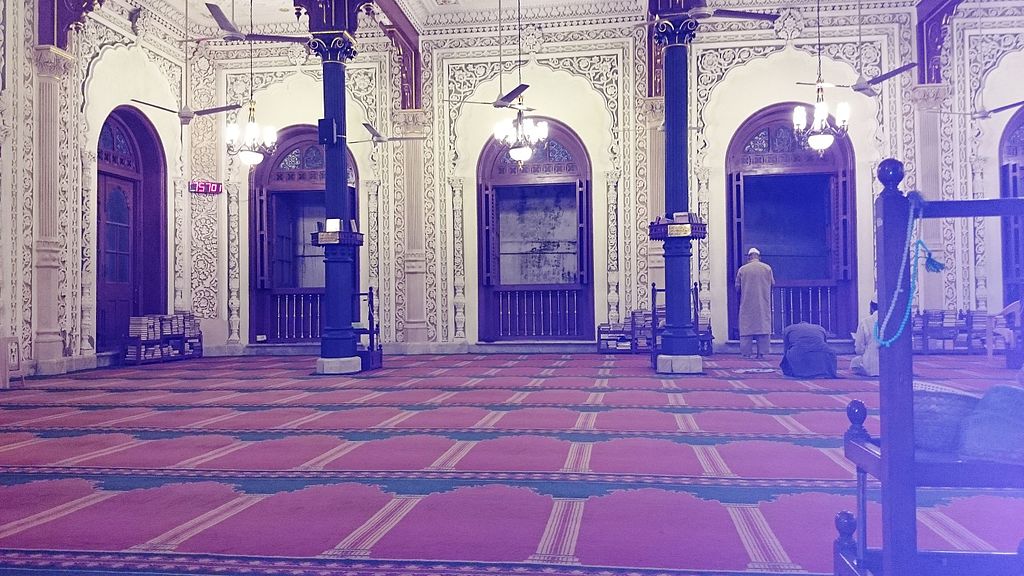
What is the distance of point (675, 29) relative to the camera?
6.93m

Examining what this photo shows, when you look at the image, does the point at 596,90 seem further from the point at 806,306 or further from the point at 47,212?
the point at 47,212

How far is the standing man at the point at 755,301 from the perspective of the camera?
8.30 meters

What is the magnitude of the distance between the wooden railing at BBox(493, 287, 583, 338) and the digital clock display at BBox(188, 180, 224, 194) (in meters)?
3.86

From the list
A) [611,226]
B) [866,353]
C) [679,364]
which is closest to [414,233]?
[611,226]

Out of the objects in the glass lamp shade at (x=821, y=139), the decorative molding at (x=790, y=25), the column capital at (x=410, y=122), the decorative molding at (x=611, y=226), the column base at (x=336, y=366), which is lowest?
the column base at (x=336, y=366)

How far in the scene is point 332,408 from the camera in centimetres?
507

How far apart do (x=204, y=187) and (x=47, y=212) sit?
2.61 meters

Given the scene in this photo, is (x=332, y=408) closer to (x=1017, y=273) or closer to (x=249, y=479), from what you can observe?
(x=249, y=479)

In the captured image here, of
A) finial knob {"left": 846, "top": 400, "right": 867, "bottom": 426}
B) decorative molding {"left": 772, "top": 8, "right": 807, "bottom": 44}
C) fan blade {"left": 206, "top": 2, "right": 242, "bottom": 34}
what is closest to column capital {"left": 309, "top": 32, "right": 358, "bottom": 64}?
fan blade {"left": 206, "top": 2, "right": 242, "bottom": 34}

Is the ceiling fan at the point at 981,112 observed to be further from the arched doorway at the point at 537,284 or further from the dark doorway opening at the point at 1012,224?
the arched doorway at the point at 537,284

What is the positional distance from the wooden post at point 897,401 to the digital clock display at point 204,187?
9.77m

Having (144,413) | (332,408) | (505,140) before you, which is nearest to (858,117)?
(505,140)

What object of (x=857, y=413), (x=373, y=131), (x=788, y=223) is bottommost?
(x=857, y=413)

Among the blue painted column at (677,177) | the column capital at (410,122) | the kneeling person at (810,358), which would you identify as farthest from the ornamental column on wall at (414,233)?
the kneeling person at (810,358)
